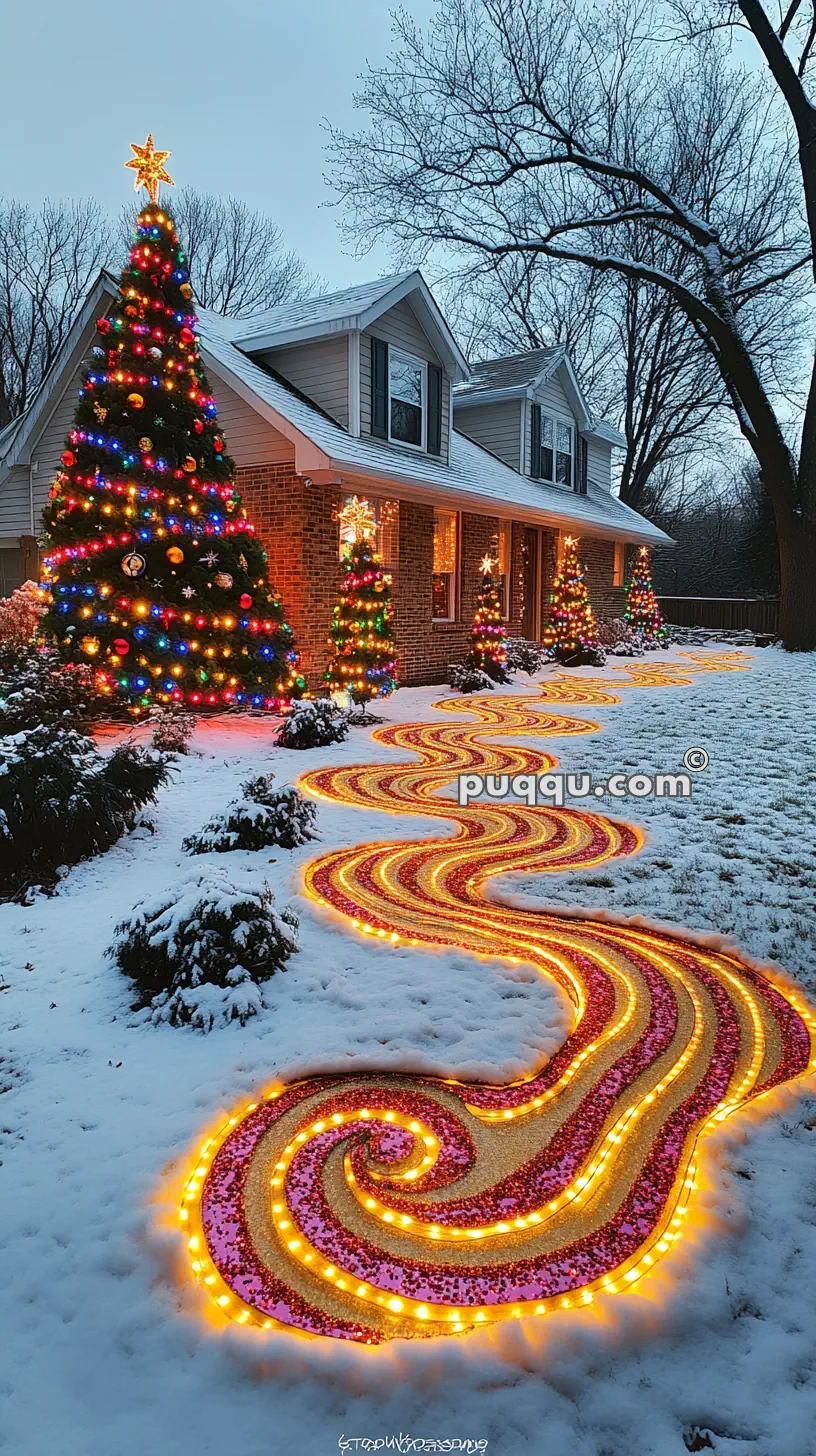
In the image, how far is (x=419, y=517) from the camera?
12.5 metres

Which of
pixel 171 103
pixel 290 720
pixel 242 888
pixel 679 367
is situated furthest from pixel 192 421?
pixel 171 103

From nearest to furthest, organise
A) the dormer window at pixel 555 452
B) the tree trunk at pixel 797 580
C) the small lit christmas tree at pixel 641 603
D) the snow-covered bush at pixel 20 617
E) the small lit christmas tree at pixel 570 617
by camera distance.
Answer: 1. the snow-covered bush at pixel 20 617
2. the small lit christmas tree at pixel 570 617
3. the tree trunk at pixel 797 580
4. the dormer window at pixel 555 452
5. the small lit christmas tree at pixel 641 603

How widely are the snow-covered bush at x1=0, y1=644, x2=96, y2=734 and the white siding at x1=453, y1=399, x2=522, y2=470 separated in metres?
12.3

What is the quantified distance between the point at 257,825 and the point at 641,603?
1825 centimetres

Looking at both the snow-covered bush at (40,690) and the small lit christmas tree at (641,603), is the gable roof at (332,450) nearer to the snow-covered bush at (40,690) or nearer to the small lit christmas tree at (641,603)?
the snow-covered bush at (40,690)

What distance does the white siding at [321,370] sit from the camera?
11469 mm

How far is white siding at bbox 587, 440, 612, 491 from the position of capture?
2143 centimetres

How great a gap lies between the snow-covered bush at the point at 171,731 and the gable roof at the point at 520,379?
11741mm

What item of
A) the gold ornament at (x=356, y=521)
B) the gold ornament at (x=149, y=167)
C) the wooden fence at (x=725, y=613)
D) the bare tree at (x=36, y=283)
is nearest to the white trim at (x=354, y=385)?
the gold ornament at (x=356, y=521)

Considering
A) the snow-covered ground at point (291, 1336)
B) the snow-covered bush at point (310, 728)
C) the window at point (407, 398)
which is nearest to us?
the snow-covered ground at point (291, 1336)

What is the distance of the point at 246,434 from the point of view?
421 inches

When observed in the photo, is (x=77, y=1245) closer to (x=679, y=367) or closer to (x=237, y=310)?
(x=679, y=367)

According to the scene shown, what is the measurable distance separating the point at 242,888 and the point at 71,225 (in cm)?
3121

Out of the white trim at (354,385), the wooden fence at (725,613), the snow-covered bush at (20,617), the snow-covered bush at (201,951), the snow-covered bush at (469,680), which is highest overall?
the white trim at (354,385)
